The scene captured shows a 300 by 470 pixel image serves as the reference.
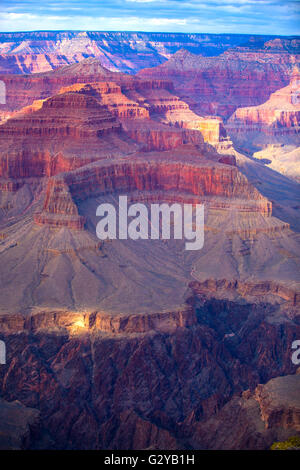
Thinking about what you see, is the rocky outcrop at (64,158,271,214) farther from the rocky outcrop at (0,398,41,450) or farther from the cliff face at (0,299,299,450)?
the rocky outcrop at (0,398,41,450)

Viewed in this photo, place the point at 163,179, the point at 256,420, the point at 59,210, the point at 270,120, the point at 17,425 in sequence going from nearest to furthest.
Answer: the point at 17,425
the point at 256,420
the point at 59,210
the point at 163,179
the point at 270,120


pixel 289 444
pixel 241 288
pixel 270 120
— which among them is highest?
pixel 270 120

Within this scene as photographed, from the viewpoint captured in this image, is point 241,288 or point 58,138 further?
point 58,138

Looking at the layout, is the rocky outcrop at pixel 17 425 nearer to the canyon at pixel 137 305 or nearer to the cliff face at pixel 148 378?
the canyon at pixel 137 305

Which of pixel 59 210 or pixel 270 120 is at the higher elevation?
pixel 270 120

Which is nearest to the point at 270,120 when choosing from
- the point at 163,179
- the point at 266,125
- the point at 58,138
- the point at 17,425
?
the point at 266,125

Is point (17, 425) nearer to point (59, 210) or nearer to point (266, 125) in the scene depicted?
point (59, 210)

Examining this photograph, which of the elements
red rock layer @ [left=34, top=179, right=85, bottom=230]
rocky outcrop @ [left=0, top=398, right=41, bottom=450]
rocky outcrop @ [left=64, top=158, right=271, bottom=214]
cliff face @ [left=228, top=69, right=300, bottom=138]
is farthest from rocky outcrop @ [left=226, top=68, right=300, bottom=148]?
rocky outcrop @ [left=0, top=398, right=41, bottom=450]

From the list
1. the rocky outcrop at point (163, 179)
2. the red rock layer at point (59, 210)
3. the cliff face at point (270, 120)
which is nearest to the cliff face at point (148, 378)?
the red rock layer at point (59, 210)
